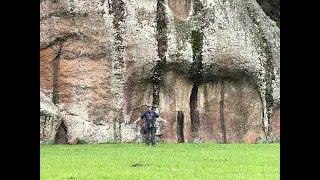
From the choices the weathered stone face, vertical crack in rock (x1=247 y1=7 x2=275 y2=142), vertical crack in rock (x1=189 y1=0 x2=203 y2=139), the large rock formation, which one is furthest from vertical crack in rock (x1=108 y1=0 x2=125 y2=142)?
vertical crack in rock (x1=247 y1=7 x2=275 y2=142)

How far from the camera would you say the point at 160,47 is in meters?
25.2

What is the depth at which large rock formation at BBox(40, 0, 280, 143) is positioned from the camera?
956 inches

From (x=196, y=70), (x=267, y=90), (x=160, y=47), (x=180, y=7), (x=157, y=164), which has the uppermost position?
(x=180, y=7)

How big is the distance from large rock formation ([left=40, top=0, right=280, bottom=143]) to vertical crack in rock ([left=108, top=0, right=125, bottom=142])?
0.13ft

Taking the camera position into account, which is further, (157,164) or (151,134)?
(151,134)

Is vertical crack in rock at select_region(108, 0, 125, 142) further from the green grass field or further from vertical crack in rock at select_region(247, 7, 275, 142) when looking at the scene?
vertical crack in rock at select_region(247, 7, 275, 142)

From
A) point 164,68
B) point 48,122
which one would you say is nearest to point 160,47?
point 164,68

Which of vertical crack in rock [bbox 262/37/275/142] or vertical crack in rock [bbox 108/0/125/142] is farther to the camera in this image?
vertical crack in rock [bbox 262/37/275/142]

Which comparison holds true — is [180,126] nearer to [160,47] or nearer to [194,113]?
[194,113]

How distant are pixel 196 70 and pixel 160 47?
5.65 feet
